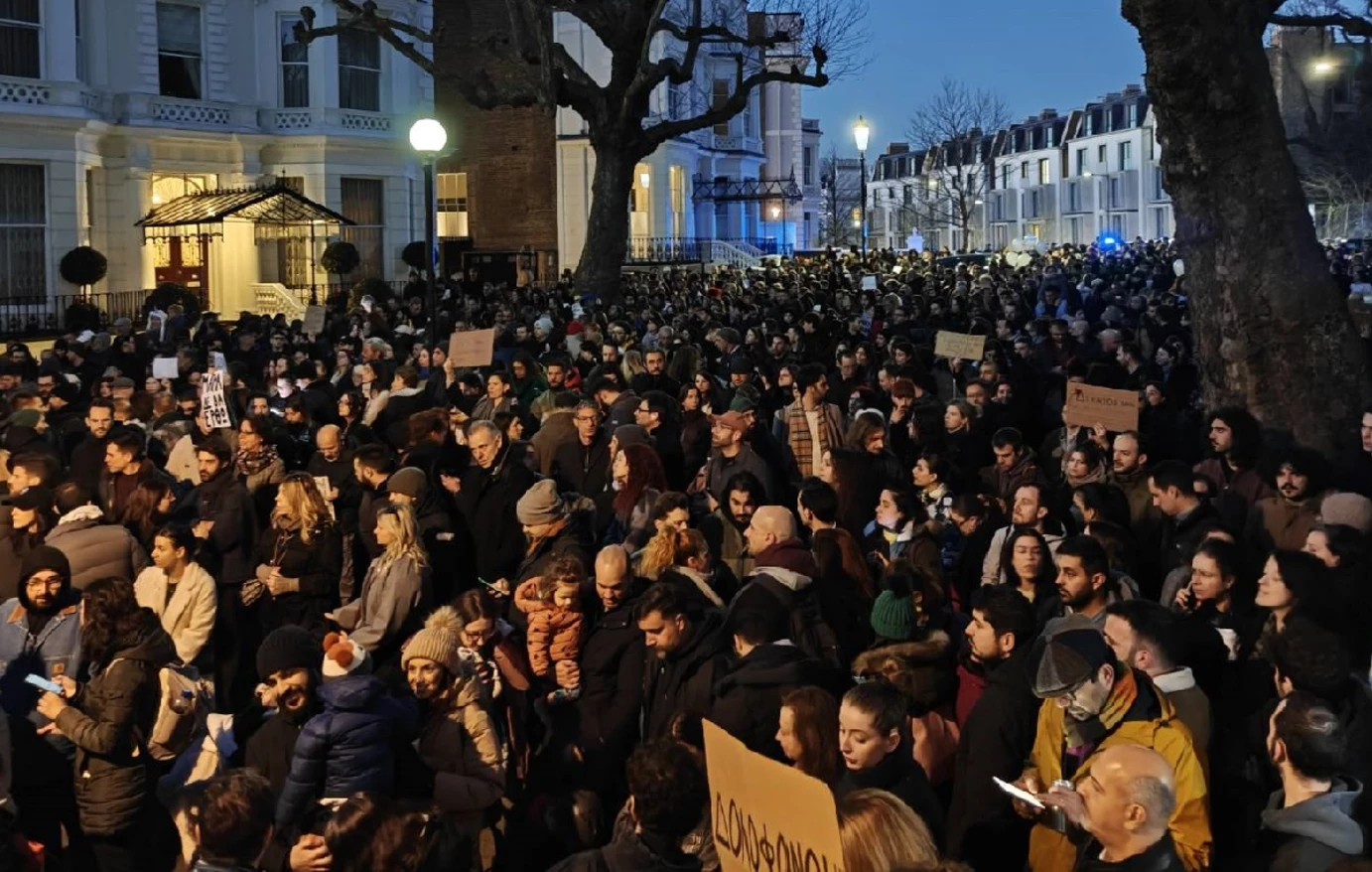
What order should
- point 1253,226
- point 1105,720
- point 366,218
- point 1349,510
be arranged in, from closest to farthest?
point 1105,720, point 1349,510, point 1253,226, point 366,218

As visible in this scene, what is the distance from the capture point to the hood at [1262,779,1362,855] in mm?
4625

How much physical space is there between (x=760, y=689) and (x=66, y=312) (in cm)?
2888

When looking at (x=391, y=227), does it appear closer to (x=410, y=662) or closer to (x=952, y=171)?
(x=410, y=662)

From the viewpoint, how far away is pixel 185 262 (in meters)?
38.8

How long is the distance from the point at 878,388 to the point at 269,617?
745 centimetres

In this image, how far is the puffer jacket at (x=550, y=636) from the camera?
7324 millimetres

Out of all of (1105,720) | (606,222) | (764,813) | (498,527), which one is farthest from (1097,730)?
(606,222)

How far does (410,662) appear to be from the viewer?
6.31 meters

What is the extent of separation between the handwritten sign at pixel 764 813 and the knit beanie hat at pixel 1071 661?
4.00 feet

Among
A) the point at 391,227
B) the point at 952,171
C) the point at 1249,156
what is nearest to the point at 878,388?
the point at 1249,156

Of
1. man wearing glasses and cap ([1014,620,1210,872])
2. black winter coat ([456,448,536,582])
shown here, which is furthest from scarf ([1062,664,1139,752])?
black winter coat ([456,448,536,582])

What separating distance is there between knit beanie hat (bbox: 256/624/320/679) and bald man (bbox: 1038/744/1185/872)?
293 centimetres

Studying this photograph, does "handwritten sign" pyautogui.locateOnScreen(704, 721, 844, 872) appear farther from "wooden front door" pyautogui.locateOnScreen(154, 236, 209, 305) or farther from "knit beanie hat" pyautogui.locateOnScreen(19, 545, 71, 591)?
"wooden front door" pyautogui.locateOnScreen(154, 236, 209, 305)

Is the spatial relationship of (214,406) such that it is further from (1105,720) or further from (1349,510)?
(1105,720)
